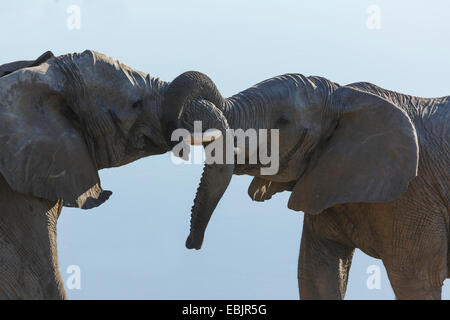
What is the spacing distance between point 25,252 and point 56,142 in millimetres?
787

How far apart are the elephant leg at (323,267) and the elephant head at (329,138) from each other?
68 cm

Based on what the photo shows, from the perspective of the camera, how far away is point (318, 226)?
13.7 metres

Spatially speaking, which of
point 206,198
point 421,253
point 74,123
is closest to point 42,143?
point 74,123

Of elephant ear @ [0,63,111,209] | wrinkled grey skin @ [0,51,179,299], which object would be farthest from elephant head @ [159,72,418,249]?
elephant ear @ [0,63,111,209]

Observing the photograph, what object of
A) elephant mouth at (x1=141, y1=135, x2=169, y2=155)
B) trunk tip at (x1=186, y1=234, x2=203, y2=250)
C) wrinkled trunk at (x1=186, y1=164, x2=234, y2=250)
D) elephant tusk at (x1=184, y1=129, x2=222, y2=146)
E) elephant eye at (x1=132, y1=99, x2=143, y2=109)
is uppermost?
elephant eye at (x1=132, y1=99, x2=143, y2=109)

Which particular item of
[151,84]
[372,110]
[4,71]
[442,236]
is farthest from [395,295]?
[4,71]

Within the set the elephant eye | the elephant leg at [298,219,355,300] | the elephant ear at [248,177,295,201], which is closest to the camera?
the elephant eye

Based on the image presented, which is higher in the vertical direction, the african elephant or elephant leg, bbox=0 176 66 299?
the african elephant

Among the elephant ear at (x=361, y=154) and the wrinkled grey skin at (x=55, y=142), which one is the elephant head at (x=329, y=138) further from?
the wrinkled grey skin at (x=55, y=142)

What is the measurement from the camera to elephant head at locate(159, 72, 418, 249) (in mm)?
12922

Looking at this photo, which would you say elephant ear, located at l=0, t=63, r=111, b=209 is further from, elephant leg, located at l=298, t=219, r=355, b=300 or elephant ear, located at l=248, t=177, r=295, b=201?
elephant leg, located at l=298, t=219, r=355, b=300

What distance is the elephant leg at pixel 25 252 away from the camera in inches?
475
